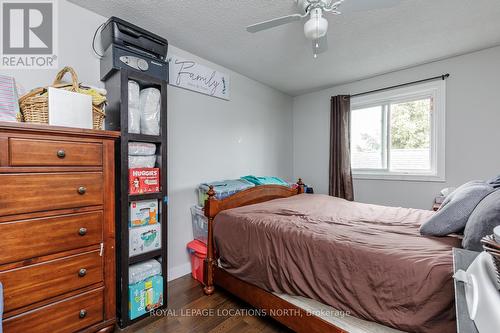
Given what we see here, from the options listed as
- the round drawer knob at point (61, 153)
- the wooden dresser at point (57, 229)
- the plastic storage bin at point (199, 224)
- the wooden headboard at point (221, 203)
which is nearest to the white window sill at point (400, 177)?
the wooden headboard at point (221, 203)

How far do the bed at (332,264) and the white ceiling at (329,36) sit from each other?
5.12 feet

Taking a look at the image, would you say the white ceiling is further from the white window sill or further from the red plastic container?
the red plastic container

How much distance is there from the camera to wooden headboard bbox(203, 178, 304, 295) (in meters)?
2.03

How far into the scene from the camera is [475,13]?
1.85 metres

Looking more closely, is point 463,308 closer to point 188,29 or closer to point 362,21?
point 362,21

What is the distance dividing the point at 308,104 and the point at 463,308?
364cm

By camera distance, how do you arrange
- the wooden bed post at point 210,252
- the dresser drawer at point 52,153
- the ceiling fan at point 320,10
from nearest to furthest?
the dresser drawer at point 52,153 → the ceiling fan at point 320,10 → the wooden bed post at point 210,252

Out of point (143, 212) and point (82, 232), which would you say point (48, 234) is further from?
point (143, 212)

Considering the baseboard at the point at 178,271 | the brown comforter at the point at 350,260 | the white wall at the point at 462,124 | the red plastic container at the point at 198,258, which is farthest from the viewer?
the white wall at the point at 462,124

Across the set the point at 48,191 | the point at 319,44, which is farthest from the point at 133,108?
the point at 319,44

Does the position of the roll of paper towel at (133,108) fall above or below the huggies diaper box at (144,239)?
above

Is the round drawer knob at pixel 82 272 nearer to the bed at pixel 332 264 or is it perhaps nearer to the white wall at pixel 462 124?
the bed at pixel 332 264

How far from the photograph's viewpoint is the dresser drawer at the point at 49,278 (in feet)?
3.65

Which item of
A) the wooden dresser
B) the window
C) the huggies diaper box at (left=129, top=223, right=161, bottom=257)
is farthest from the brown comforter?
the window
